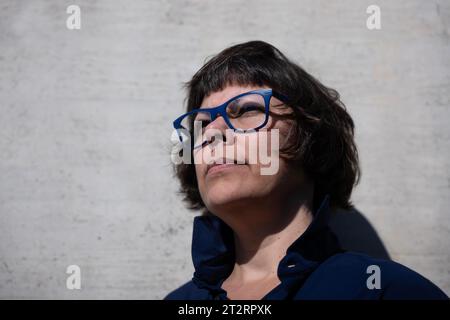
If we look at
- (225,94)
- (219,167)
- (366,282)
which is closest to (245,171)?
(219,167)

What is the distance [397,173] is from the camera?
2.06m

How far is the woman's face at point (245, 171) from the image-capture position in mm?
1514

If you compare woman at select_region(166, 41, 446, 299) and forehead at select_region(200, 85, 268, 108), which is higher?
forehead at select_region(200, 85, 268, 108)

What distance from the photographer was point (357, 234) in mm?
2061

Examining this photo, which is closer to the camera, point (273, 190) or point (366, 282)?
point (366, 282)

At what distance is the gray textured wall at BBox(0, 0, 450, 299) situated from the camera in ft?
6.78

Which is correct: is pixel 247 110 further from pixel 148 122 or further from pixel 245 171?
pixel 148 122

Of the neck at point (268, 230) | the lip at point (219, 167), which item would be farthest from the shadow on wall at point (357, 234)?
the lip at point (219, 167)

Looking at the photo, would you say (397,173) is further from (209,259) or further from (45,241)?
(45,241)

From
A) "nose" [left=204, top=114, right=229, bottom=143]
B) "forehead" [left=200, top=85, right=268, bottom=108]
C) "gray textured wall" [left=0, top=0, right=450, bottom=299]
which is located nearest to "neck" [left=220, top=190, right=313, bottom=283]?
"nose" [left=204, top=114, right=229, bottom=143]

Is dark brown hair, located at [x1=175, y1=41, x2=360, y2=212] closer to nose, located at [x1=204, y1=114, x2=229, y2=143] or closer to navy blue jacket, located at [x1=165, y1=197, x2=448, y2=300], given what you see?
nose, located at [x1=204, y1=114, x2=229, y2=143]

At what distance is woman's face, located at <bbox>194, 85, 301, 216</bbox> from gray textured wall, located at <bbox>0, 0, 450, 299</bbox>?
2.04ft

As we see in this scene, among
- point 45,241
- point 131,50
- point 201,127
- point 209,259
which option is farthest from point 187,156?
point 45,241

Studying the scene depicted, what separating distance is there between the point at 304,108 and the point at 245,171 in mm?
372
